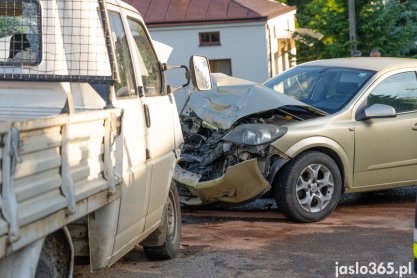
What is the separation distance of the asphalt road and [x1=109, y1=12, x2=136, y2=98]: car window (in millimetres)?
1519

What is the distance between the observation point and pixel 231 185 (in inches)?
345

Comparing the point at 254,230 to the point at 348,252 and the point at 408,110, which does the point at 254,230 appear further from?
the point at 408,110

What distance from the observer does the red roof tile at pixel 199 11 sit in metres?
36.4

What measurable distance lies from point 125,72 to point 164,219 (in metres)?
1.46

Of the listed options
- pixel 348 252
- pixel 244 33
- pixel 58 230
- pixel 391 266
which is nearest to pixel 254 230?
pixel 348 252

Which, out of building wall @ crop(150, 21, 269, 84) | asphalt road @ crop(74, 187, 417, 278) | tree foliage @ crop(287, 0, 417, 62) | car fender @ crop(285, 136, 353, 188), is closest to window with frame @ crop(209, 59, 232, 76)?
building wall @ crop(150, 21, 269, 84)

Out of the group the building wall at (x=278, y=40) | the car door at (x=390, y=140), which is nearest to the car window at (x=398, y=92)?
the car door at (x=390, y=140)

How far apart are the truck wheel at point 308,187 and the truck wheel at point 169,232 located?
1.55 meters

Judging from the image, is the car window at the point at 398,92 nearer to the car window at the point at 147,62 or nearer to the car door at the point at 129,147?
the car window at the point at 147,62

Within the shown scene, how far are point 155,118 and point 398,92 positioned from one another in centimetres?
397

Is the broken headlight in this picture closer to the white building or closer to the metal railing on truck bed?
the metal railing on truck bed

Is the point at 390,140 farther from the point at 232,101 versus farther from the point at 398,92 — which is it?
the point at 232,101

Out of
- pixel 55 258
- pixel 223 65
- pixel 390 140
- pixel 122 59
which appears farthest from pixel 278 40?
pixel 55 258

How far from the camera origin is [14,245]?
13.1 ft
